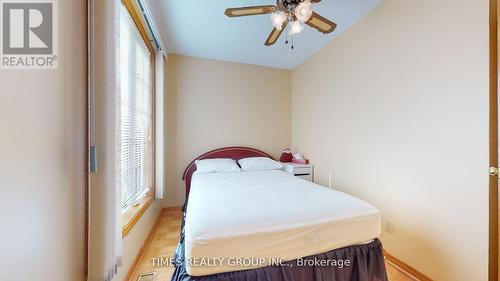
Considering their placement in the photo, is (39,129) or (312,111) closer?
(39,129)

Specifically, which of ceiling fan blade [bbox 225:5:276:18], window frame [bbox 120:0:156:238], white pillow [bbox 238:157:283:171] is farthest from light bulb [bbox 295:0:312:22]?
white pillow [bbox 238:157:283:171]

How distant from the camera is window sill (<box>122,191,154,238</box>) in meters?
1.73

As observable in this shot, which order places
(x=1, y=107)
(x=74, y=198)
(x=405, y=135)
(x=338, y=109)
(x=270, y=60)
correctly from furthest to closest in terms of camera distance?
(x=270, y=60), (x=338, y=109), (x=405, y=135), (x=74, y=198), (x=1, y=107)

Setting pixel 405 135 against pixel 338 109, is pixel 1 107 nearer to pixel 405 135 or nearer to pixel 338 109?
pixel 405 135

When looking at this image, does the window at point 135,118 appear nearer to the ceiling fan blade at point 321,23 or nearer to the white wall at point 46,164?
the white wall at point 46,164

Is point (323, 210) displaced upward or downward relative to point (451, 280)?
upward

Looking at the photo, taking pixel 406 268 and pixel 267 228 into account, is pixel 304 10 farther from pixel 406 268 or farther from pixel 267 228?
pixel 406 268

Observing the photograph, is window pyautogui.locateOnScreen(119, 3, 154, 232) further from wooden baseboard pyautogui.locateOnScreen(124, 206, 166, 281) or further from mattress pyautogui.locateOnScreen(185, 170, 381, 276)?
mattress pyautogui.locateOnScreen(185, 170, 381, 276)

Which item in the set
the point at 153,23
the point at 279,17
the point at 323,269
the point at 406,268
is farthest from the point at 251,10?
the point at 406,268

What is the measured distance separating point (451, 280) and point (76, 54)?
2.80 m

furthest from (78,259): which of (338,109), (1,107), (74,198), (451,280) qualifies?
(338,109)

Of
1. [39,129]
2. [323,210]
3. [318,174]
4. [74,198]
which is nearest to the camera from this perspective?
[39,129]

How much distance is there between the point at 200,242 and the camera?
1251 millimetres

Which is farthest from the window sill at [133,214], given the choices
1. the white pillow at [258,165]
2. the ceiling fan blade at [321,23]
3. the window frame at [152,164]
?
the ceiling fan blade at [321,23]
